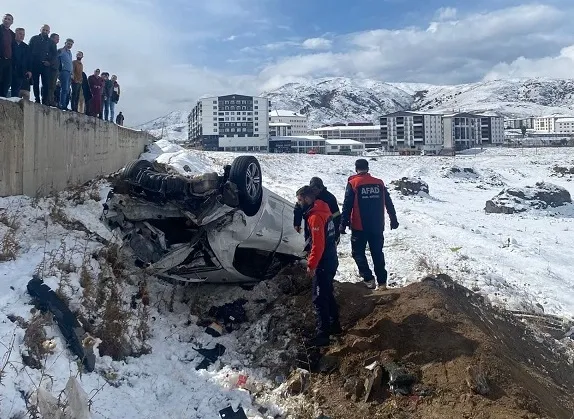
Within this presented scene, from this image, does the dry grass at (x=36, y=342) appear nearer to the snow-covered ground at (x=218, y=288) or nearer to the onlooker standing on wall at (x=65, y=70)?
the snow-covered ground at (x=218, y=288)

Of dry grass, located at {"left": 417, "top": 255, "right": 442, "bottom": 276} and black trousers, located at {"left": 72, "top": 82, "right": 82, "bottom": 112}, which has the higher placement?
black trousers, located at {"left": 72, "top": 82, "right": 82, "bottom": 112}

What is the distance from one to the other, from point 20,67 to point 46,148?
4.74 feet

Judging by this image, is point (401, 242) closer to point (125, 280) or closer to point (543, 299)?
point (543, 299)

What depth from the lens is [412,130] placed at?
96.8 meters

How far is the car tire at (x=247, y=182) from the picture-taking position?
5.52 m

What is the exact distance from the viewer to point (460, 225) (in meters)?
14.9

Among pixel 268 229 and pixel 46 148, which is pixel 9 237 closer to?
pixel 46 148

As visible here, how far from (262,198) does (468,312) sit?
2649 mm

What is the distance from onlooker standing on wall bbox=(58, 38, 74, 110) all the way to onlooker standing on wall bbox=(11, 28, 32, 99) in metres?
1.00

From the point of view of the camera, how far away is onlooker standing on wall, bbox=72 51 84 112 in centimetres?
1041

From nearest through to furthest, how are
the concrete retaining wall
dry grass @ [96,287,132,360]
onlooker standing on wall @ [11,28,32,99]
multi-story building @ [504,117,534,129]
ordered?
dry grass @ [96,287,132,360]
the concrete retaining wall
onlooker standing on wall @ [11,28,32,99]
multi-story building @ [504,117,534,129]

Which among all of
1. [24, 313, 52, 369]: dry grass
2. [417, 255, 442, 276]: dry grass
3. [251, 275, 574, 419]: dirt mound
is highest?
[24, 313, 52, 369]: dry grass

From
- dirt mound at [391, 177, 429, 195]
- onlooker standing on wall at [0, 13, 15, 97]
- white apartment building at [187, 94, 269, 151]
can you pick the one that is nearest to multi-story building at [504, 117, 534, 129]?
white apartment building at [187, 94, 269, 151]

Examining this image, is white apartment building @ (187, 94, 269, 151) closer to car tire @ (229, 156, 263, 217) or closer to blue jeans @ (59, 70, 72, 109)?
blue jeans @ (59, 70, 72, 109)
